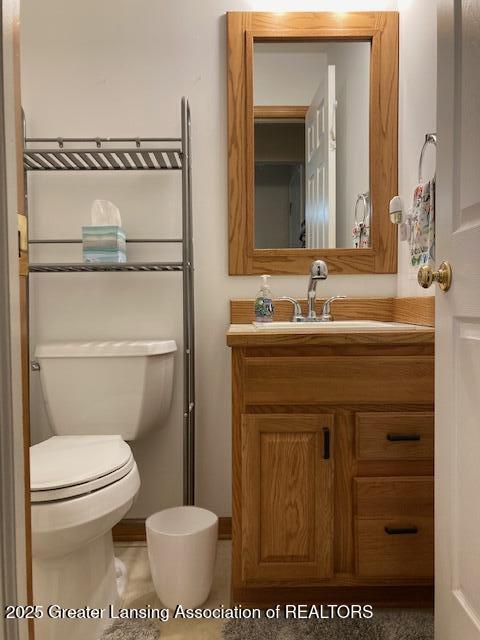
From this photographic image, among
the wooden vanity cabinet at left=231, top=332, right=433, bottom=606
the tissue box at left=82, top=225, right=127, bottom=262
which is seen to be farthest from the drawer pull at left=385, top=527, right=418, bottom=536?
the tissue box at left=82, top=225, right=127, bottom=262

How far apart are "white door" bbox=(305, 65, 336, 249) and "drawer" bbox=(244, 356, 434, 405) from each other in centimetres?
69

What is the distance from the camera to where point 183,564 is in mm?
1283

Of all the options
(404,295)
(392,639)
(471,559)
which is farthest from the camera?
(404,295)

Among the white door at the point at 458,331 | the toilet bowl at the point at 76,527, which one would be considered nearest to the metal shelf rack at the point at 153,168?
the toilet bowl at the point at 76,527

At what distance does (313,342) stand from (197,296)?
0.70 metres

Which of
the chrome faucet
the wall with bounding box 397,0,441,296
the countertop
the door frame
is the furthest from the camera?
the chrome faucet

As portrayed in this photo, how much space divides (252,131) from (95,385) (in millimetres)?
1098

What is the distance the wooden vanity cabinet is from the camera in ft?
4.01

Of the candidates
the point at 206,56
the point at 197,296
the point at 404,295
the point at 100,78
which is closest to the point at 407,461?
the point at 404,295

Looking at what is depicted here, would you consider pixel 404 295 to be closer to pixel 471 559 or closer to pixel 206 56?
pixel 471 559

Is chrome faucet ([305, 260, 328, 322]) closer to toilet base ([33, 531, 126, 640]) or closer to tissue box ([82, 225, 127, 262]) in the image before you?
tissue box ([82, 225, 127, 262])

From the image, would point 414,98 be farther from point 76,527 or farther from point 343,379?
point 76,527

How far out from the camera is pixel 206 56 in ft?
5.74

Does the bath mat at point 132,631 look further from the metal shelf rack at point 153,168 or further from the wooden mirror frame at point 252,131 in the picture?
the wooden mirror frame at point 252,131
